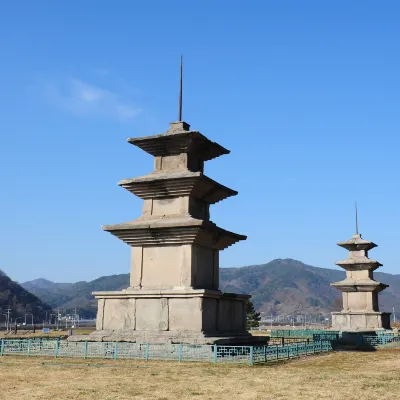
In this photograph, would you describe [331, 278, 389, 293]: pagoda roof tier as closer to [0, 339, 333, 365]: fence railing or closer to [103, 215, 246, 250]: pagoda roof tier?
[0, 339, 333, 365]: fence railing

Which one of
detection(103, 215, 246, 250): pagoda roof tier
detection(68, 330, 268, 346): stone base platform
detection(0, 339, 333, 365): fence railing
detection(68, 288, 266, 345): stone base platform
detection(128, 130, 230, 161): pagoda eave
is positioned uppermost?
detection(128, 130, 230, 161): pagoda eave

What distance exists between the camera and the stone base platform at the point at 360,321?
4222 cm

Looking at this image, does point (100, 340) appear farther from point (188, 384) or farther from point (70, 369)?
point (188, 384)

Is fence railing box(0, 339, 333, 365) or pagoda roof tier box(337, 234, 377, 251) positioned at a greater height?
pagoda roof tier box(337, 234, 377, 251)

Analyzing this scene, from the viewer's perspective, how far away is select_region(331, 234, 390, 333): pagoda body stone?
42.5 m

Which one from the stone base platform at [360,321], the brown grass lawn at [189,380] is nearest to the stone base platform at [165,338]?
the brown grass lawn at [189,380]

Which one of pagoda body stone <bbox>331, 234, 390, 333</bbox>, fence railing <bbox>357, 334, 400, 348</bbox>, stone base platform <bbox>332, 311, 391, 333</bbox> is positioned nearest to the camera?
fence railing <bbox>357, 334, 400, 348</bbox>

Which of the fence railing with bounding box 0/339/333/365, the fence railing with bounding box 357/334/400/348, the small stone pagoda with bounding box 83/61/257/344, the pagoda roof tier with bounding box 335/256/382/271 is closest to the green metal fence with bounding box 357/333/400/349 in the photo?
the fence railing with bounding box 357/334/400/348

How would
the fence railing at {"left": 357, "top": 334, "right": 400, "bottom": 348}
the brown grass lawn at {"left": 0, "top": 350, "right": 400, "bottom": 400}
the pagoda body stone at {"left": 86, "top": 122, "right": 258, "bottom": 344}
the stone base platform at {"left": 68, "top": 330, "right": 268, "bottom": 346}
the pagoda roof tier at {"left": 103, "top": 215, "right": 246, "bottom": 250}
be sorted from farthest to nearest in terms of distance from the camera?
the fence railing at {"left": 357, "top": 334, "right": 400, "bottom": 348} → the pagoda roof tier at {"left": 103, "top": 215, "right": 246, "bottom": 250} → the pagoda body stone at {"left": 86, "top": 122, "right": 258, "bottom": 344} → the stone base platform at {"left": 68, "top": 330, "right": 268, "bottom": 346} → the brown grass lawn at {"left": 0, "top": 350, "right": 400, "bottom": 400}

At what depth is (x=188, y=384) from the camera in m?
14.2

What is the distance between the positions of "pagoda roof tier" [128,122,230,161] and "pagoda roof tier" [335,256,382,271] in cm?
2292

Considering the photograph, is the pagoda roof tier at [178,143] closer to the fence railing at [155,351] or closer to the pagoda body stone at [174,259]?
the pagoda body stone at [174,259]

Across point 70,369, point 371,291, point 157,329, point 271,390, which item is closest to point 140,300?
point 157,329

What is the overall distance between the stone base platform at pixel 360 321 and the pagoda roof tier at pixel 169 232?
876 inches
